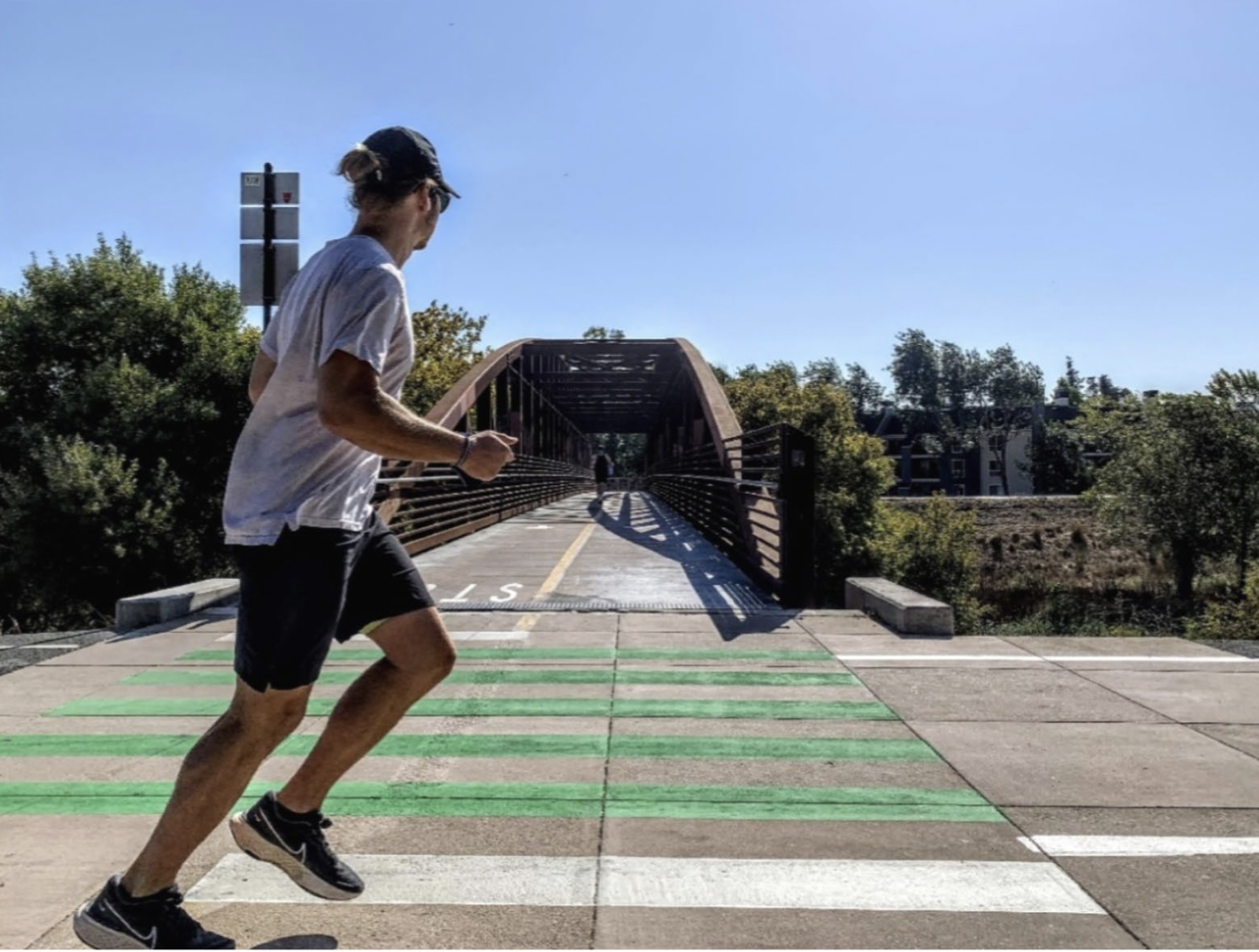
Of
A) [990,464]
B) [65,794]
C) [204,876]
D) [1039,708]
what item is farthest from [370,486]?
[990,464]

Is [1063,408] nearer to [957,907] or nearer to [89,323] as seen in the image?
[89,323]

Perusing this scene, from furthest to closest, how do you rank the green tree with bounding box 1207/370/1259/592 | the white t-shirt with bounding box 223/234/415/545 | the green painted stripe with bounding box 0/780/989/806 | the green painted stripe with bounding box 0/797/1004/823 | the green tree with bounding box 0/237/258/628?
the green tree with bounding box 1207/370/1259/592
the green tree with bounding box 0/237/258/628
the green painted stripe with bounding box 0/780/989/806
the green painted stripe with bounding box 0/797/1004/823
the white t-shirt with bounding box 223/234/415/545

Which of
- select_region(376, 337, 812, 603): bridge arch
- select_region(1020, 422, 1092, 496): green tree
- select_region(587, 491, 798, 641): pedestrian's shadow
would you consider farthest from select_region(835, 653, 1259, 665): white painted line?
select_region(1020, 422, 1092, 496): green tree

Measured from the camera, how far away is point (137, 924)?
2303 mm

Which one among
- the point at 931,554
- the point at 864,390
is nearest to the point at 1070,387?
the point at 864,390

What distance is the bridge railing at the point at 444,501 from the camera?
472 inches

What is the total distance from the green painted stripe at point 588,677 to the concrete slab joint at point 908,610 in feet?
4.57

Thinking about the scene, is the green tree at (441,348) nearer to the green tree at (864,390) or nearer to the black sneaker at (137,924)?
the black sneaker at (137,924)

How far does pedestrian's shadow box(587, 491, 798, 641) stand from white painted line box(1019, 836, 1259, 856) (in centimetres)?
374

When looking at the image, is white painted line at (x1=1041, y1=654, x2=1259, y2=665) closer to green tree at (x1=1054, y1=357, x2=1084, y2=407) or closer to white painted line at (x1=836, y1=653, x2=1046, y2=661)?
white painted line at (x1=836, y1=653, x2=1046, y2=661)

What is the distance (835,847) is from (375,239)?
2.21m

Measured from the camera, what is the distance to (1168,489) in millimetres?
36438

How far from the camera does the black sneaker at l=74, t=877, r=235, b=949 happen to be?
2295mm

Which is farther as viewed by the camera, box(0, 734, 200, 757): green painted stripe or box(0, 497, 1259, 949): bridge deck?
box(0, 734, 200, 757): green painted stripe
